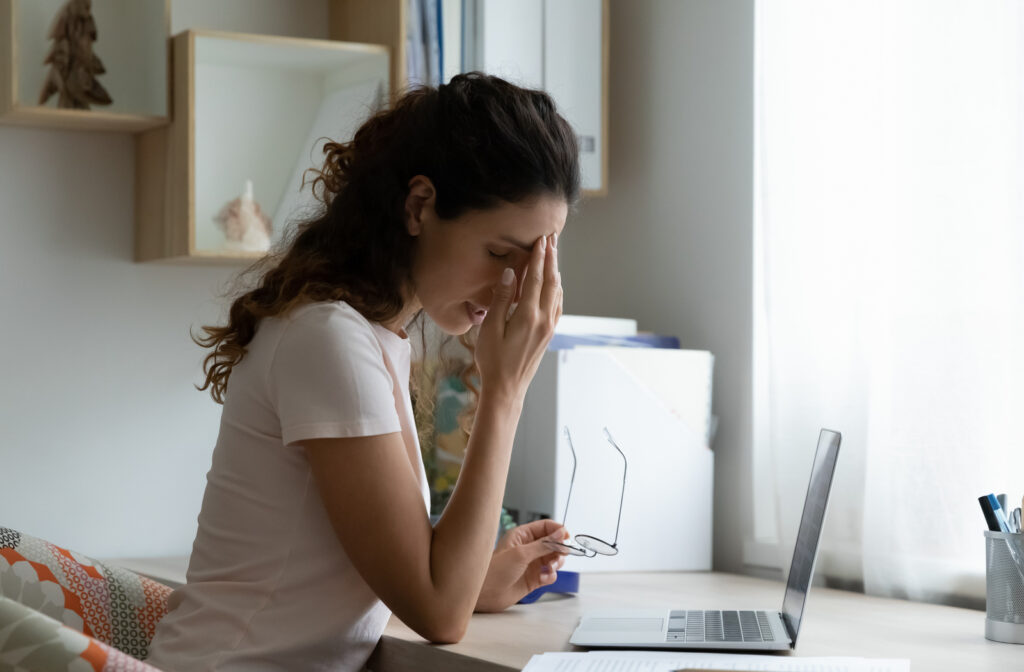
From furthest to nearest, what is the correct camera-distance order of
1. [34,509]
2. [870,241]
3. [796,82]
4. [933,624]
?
[34,509] < [796,82] < [870,241] < [933,624]

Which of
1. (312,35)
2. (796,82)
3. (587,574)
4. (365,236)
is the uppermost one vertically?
(312,35)

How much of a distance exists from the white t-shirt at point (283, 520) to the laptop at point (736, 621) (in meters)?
0.26

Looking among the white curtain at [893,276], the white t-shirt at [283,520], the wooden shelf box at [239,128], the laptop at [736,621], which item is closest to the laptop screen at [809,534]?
the laptop at [736,621]

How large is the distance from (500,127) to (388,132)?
0.49ft

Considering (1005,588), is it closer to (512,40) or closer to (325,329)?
(325,329)

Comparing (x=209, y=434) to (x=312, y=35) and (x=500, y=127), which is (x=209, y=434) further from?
(x=500, y=127)

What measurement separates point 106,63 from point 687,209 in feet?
3.30

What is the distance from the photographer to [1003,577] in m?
1.26

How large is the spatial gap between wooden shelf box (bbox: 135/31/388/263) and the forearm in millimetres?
844

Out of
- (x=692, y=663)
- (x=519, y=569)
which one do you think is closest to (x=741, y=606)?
(x=519, y=569)

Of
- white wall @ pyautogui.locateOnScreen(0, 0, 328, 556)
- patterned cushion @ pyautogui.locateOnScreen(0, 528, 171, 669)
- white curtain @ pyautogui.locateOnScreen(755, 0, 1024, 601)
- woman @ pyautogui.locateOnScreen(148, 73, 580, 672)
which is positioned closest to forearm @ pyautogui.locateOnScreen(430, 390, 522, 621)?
woman @ pyautogui.locateOnScreen(148, 73, 580, 672)

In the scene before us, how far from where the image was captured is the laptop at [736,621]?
1193mm

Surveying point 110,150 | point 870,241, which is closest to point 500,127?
point 870,241

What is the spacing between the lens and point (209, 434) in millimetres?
2129
